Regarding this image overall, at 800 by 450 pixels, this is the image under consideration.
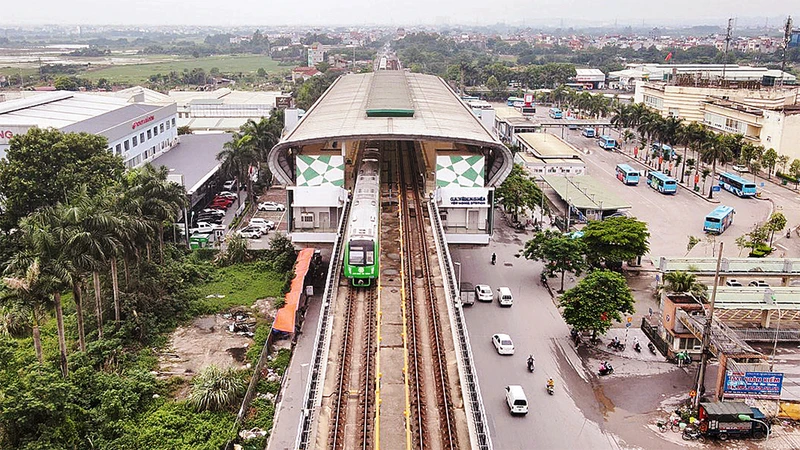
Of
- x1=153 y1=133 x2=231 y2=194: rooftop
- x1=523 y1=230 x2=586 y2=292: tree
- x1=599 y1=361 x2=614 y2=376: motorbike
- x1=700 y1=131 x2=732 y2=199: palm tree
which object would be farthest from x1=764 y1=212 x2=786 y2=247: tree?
x1=153 y1=133 x2=231 y2=194: rooftop

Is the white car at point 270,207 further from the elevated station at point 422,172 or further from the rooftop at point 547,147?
the rooftop at point 547,147

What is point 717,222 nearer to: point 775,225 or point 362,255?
point 775,225

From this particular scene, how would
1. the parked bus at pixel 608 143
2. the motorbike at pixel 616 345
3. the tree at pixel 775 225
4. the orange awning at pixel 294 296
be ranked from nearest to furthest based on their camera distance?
the motorbike at pixel 616 345 → the orange awning at pixel 294 296 → the tree at pixel 775 225 → the parked bus at pixel 608 143

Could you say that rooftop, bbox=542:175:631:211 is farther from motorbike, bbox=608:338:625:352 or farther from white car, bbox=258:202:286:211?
white car, bbox=258:202:286:211

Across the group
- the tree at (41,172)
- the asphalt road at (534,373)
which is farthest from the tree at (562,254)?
the tree at (41,172)

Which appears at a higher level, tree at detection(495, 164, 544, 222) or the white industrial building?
the white industrial building
